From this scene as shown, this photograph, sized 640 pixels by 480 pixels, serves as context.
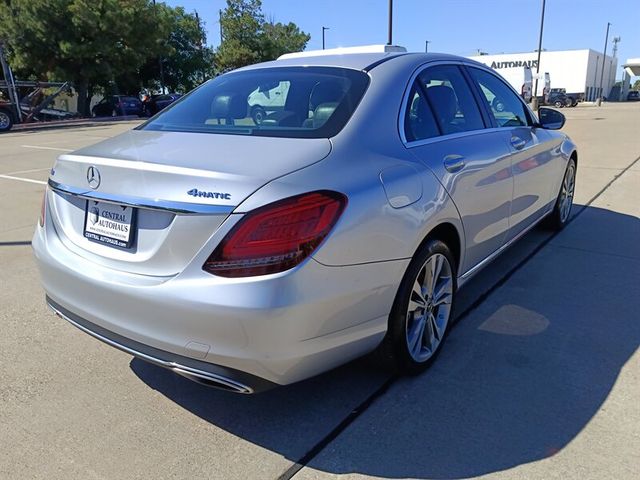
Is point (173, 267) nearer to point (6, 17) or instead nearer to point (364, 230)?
point (364, 230)

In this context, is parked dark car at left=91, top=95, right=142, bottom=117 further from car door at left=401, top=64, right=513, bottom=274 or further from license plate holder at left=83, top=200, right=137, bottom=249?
license plate holder at left=83, top=200, right=137, bottom=249

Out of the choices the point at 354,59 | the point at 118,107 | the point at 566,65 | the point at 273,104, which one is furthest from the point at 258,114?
the point at 566,65

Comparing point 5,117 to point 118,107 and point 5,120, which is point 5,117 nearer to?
point 5,120

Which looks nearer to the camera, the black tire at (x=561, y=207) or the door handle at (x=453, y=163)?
the door handle at (x=453, y=163)

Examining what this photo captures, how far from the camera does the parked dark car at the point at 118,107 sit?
32.6 metres

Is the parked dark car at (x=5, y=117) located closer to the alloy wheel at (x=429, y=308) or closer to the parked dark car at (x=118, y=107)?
the parked dark car at (x=118, y=107)

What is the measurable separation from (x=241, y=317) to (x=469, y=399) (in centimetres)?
136

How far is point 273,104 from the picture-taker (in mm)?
3035

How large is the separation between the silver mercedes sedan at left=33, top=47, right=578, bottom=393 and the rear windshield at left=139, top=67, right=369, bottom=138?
0.04ft

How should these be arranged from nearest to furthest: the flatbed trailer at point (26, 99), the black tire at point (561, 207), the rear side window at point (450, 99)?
the rear side window at point (450, 99)
the black tire at point (561, 207)
the flatbed trailer at point (26, 99)

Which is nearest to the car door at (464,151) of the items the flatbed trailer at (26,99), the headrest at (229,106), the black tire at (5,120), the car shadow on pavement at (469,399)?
the car shadow on pavement at (469,399)

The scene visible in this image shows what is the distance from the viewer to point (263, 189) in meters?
2.04

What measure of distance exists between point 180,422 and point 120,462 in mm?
341

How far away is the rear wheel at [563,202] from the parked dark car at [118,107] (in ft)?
103
